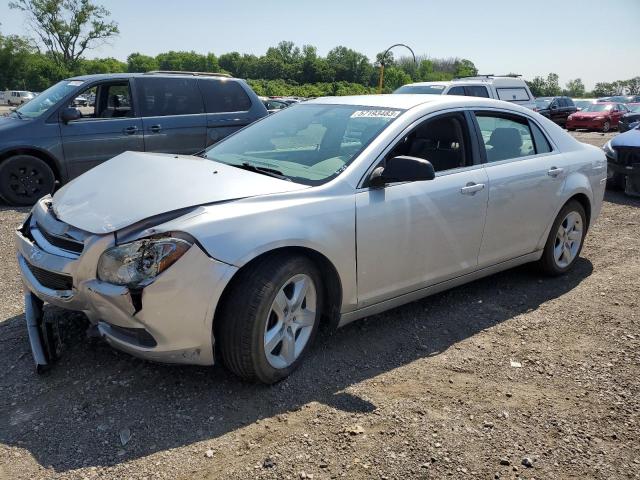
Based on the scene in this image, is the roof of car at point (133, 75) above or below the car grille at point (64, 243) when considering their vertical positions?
above

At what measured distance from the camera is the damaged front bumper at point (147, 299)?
8.59ft

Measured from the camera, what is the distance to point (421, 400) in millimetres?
2965

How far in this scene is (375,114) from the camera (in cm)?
374

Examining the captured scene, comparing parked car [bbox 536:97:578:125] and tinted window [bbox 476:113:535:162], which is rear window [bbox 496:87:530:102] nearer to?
tinted window [bbox 476:113:535:162]

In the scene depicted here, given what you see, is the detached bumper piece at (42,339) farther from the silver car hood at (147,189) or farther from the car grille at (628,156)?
the car grille at (628,156)

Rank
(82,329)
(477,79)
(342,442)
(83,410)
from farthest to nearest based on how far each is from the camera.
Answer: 1. (477,79)
2. (82,329)
3. (83,410)
4. (342,442)

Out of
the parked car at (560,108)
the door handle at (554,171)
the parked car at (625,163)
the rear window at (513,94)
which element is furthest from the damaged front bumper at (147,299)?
the parked car at (560,108)

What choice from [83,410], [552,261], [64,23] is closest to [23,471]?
[83,410]

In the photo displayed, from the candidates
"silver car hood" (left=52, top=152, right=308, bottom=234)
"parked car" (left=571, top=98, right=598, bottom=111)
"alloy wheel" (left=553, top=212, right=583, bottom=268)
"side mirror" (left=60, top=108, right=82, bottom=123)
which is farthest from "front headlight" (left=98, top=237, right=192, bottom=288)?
"parked car" (left=571, top=98, right=598, bottom=111)

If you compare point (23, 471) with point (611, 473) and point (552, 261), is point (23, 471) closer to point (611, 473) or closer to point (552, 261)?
point (611, 473)

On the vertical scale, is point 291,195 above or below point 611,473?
above

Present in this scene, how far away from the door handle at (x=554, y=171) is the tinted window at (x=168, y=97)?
17.8 ft

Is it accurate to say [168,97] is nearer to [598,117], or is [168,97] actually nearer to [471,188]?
[471,188]

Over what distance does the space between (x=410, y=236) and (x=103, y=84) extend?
19.3 ft
